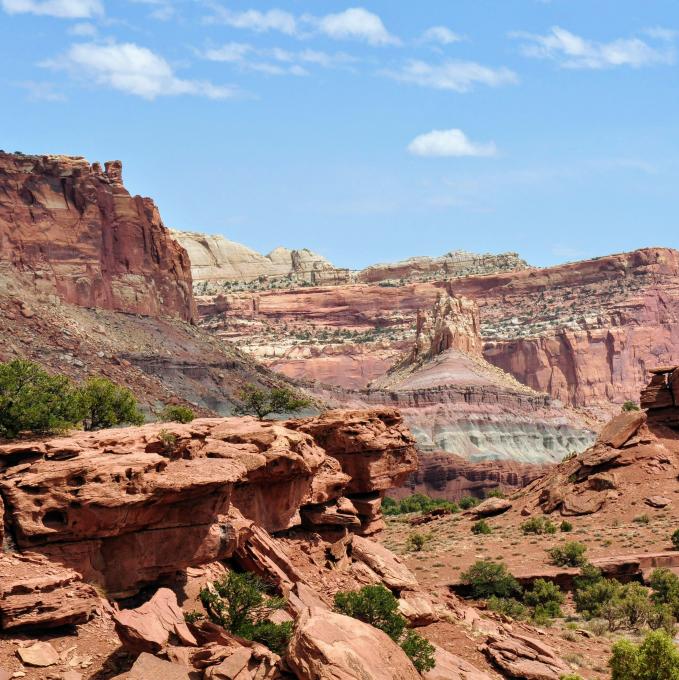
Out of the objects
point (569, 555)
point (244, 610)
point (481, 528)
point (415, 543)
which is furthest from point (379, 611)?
point (481, 528)

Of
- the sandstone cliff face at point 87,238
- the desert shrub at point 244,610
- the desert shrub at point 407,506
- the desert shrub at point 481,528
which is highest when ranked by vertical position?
the sandstone cliff face at point 87,238

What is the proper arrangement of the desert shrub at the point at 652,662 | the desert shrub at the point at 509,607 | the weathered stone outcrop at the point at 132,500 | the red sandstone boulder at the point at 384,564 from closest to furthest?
the weathered stone outcrop at the point at 132,500
the desert shrub at the point at 652,662
the red sandstone boulder at the point at 384,564
the desert shrub at the point at 509,607

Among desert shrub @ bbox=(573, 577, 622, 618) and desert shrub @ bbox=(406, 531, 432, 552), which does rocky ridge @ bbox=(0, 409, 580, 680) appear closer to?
desert shrub @ bbox=(573, 577, 622, 618)

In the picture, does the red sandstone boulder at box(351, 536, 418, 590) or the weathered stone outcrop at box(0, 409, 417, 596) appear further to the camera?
the red sandstone boulder at box(351, 536, 418, 590)

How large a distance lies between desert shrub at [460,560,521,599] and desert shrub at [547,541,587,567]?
16.4 feet

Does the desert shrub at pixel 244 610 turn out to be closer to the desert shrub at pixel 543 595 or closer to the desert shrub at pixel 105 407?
the desert shrub at pixel 105 407

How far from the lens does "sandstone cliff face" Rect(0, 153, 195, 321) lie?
12575 centimetres

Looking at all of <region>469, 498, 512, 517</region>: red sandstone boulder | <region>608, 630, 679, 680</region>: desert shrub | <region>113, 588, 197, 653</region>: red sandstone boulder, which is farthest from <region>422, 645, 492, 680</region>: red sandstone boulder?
<region>469, 498, 512, 517</region>: red sandstone boulder

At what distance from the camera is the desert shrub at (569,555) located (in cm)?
5297

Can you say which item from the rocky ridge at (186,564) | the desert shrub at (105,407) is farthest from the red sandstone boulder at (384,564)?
the desert shrub at (105,407)

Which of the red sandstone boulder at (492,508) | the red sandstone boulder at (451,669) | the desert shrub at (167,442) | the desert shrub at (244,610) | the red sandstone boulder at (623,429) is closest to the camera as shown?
the desert shrub at (244,610)

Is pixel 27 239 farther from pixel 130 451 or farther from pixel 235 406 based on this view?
pixel 130 451

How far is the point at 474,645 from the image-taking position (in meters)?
33.5

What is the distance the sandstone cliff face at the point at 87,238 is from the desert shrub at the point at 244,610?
318 feet
